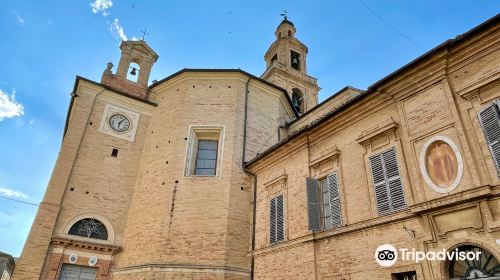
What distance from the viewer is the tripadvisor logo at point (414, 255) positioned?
6.04 meters

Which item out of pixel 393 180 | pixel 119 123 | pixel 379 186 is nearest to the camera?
pixel 393 180

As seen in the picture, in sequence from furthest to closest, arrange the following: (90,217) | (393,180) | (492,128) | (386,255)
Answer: (90,217)
(393,180)
(386,255)
(492,128)

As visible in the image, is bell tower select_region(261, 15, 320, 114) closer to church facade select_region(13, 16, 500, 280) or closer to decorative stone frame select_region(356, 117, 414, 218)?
church facade select_region(13, 16, 500, 280)

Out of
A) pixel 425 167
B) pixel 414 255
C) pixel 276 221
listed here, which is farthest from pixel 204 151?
pixel 414 255

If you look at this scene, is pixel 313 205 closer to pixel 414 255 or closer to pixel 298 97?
pixel 414 255

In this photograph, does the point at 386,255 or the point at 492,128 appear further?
the point at 386,255

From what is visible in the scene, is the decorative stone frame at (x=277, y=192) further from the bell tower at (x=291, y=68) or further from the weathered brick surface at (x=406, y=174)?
the bell tower at (x=291, y=68)

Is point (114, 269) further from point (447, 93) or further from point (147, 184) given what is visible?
point (447, 93)

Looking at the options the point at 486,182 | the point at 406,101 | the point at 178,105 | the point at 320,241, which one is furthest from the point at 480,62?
the point at 178,105

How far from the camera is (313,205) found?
9.11 metres

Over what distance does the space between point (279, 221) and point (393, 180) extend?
4.06m

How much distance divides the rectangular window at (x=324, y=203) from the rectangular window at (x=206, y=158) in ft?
16.4

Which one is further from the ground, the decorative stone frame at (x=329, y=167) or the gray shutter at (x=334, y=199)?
the decorative stone frame at (x=329, y=167)

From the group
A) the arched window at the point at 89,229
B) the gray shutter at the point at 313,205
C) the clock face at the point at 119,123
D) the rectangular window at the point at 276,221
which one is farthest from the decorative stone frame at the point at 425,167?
the clock face at the point at 119,123
